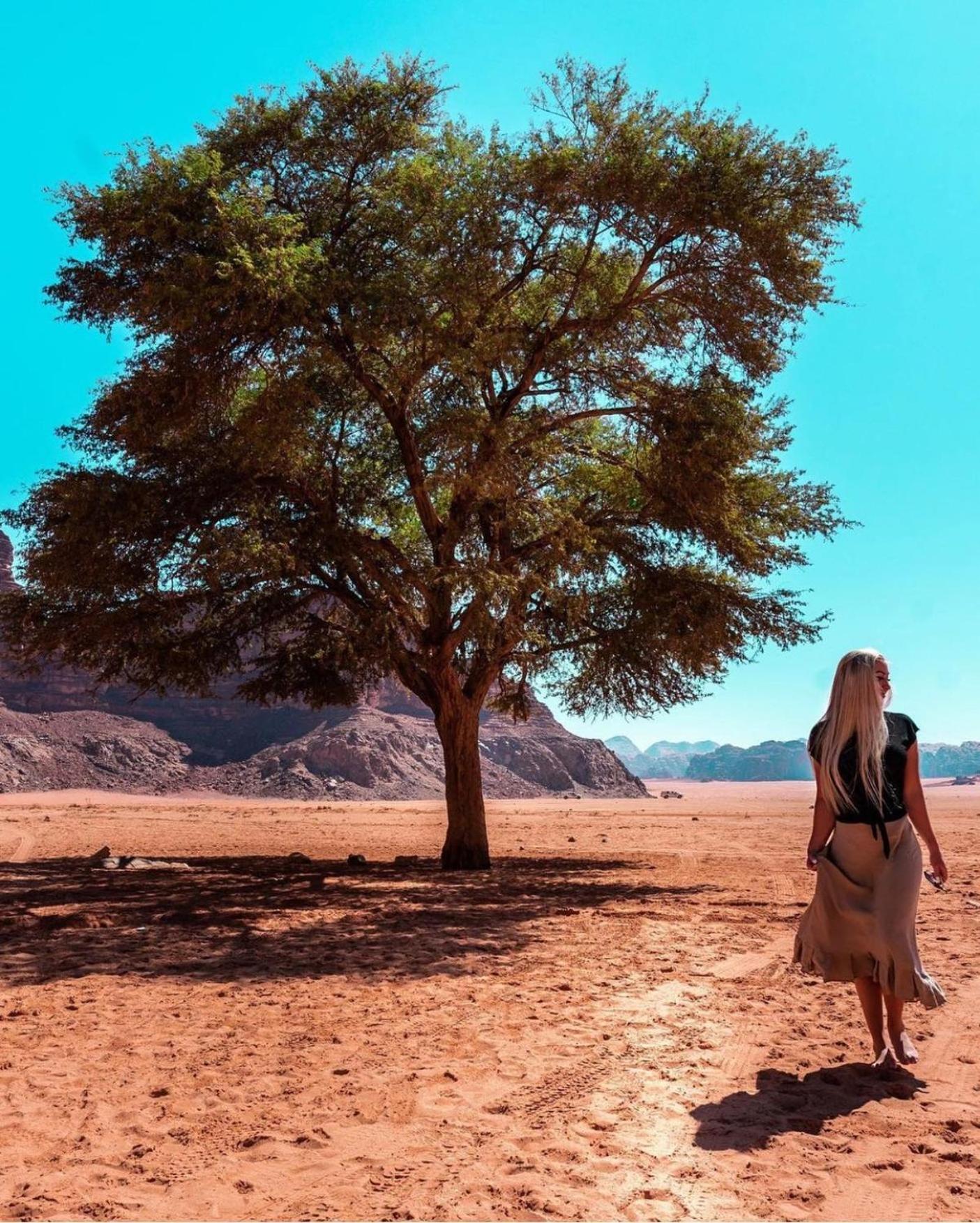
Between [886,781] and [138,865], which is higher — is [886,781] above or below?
above

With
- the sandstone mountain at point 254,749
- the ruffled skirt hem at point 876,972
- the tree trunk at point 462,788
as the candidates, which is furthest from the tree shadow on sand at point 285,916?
the sandstone mountain at point 254,749

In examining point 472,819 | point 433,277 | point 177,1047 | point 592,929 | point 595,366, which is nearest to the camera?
point 177,1047

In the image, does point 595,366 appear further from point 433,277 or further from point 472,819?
point 472,819

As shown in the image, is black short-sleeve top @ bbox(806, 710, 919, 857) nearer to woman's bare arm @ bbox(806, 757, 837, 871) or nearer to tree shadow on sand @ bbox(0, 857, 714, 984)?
woman's bare arm @ bbox(806, 757, 837, 871)

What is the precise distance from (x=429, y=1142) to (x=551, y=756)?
9447 centimetres

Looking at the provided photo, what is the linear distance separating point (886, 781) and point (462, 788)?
13.0 metres

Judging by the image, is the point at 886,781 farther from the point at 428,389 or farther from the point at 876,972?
the point at 428,389

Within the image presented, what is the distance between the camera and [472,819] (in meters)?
18.5

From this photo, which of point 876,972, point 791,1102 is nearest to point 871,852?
point 876,972

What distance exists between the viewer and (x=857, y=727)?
19.2ft

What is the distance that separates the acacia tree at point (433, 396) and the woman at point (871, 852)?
8.64 m

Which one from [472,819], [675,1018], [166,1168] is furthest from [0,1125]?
[472,819]

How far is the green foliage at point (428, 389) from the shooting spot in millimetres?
14578

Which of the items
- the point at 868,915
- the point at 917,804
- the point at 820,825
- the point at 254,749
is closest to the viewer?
the point at 917,804
